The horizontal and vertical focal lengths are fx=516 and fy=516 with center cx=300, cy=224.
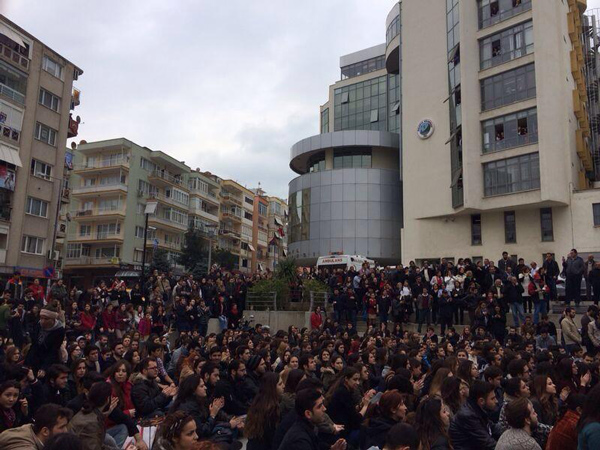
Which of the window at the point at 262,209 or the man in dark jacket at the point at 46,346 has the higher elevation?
the window at the point at 262,209

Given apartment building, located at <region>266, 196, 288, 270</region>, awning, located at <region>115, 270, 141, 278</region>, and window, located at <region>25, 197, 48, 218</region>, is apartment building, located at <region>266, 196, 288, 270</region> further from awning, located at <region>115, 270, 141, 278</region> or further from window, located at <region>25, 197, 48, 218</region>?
window, located at <region>25, 197, 48, 218</region>

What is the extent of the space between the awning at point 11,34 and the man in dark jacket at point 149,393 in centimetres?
3145

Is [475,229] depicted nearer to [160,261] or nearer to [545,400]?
[160,261]

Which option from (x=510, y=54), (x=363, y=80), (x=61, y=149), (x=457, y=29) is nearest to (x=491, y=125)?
(x=510, y=54)

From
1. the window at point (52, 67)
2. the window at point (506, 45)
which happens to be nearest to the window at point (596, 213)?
the window at point (506, 45)

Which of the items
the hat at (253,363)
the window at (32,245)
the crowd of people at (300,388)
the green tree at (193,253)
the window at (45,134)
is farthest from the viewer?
the green tree at (193,253)

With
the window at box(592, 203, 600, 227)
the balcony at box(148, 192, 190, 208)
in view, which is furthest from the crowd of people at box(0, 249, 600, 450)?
the balcony at box(148, 192, 190, 208)

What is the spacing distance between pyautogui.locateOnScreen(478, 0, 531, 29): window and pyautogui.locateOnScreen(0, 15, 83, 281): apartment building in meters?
29.0

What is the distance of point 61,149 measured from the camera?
36.2 meters

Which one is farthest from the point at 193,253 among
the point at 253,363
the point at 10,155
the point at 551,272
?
the point at 253,363

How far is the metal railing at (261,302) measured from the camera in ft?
76.4

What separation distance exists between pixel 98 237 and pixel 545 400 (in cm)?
5021

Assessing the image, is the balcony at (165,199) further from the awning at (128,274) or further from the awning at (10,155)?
the awning at (10,155)

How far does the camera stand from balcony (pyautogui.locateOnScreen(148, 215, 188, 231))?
177ft
